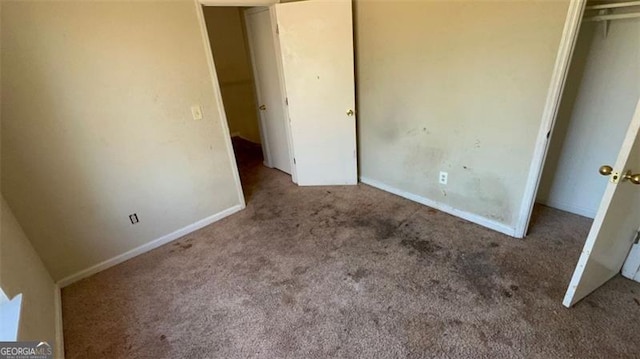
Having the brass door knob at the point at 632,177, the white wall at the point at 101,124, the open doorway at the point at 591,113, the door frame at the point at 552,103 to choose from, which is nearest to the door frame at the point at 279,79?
the white wall at the point at 101,124

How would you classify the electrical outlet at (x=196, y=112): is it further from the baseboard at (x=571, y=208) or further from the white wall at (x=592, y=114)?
the baseboard at (x=571, y=208)

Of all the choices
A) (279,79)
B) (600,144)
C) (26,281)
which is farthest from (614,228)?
(26,281)

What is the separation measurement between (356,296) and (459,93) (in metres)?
1.76

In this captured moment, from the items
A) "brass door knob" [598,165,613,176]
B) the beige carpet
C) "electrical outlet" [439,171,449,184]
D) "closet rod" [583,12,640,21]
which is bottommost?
the beige carpet

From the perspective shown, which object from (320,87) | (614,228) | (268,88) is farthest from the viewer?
(268,88)

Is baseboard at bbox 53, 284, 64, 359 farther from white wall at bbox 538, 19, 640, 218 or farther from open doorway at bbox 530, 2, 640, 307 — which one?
white wall at bbox 538, 19, 640, 218

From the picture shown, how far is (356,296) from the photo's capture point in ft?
6.42

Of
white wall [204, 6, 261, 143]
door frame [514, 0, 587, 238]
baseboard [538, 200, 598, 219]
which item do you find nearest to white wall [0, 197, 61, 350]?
door frame [514, 0, 587, 238]

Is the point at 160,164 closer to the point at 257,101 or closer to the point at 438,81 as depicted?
the point at 257,101

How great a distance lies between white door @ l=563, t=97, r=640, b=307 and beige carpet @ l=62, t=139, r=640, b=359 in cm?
14

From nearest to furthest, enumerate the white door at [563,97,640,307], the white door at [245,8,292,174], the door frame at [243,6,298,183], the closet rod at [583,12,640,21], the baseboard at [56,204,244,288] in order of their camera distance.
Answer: the white door at [563,97,640,307]
the closet rod at [583,12,640,21]
the baseboard at [56,204,244,288]
the door frame at [243,6,298,183]
the white door at [245,8,292,174]

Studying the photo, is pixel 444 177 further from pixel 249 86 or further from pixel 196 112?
pixel 249 86

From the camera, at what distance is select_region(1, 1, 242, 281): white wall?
188 centimetres

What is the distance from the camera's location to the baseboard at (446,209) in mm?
2469
